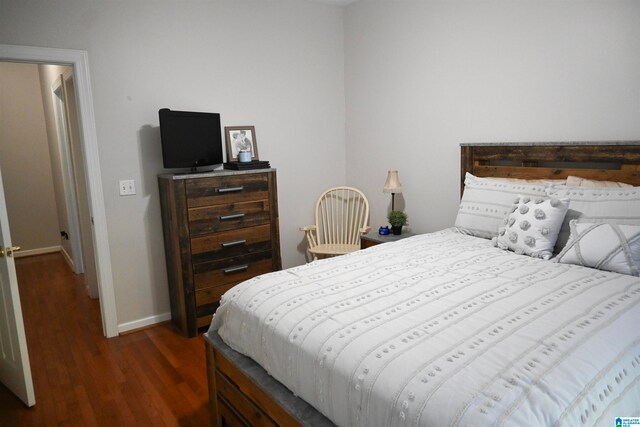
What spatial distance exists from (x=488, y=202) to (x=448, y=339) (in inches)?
61.8

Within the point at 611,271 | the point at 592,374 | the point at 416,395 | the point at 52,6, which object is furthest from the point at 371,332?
the point at 52,6

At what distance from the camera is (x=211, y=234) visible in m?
3.17

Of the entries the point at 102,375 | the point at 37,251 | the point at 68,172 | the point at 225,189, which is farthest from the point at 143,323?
the point at 37,251

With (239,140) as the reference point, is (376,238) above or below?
below

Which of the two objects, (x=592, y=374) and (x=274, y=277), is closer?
(x=592, y=374)

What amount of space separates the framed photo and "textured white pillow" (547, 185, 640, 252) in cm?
228

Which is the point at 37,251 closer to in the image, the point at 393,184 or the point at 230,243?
the point at 230,243

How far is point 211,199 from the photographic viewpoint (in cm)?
314

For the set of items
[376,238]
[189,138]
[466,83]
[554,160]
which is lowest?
[376,238]

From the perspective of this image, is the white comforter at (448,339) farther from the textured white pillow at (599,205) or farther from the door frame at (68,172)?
the door frame at (68,172)

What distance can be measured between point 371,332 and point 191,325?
2063mm

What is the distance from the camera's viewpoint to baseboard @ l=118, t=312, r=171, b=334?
3.26m

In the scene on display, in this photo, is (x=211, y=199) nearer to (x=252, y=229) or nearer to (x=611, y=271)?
(x=252, y=229)

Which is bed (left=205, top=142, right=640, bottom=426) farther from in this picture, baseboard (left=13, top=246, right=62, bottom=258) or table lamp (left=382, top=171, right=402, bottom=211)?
baseboard (left=13, top=246, right=62, bottom=258)
